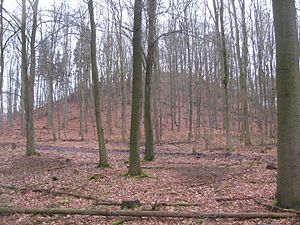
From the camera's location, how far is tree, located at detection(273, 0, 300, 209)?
20.9 ft

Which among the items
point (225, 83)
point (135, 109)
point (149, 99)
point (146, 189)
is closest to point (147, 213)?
point (146, 189)

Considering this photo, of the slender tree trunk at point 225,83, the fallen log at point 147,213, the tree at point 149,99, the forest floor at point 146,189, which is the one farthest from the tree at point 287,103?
the slender tree trunk at point 225,83

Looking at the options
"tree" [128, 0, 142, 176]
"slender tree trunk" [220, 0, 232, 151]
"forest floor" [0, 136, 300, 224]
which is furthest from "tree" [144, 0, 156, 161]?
"slender tree trunk" [220, 0, 232, 151]

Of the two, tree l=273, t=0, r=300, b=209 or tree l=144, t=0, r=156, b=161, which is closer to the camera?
tree l=273, t=0, r=300, b=209

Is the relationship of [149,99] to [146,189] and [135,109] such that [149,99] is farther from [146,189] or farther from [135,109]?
[146,189]

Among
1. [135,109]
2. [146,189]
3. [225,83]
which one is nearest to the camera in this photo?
[146,189]

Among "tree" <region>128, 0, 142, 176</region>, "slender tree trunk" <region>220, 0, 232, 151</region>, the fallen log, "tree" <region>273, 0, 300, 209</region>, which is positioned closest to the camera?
the fallen log

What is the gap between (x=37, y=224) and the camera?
6621 mm

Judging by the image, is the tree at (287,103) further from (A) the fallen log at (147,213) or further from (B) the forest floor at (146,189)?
(B) the forest floor at (146,189)

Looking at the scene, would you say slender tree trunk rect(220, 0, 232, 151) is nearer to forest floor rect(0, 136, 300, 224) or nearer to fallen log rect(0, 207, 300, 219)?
forest floor rect(0, 136, 300, 224)

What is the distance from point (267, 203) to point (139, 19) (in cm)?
757

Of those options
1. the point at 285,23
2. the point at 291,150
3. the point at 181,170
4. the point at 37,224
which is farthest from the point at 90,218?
the point at 181,170

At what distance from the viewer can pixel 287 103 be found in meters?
6.41

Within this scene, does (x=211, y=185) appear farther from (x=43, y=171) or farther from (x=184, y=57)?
(x=184, y=57)
